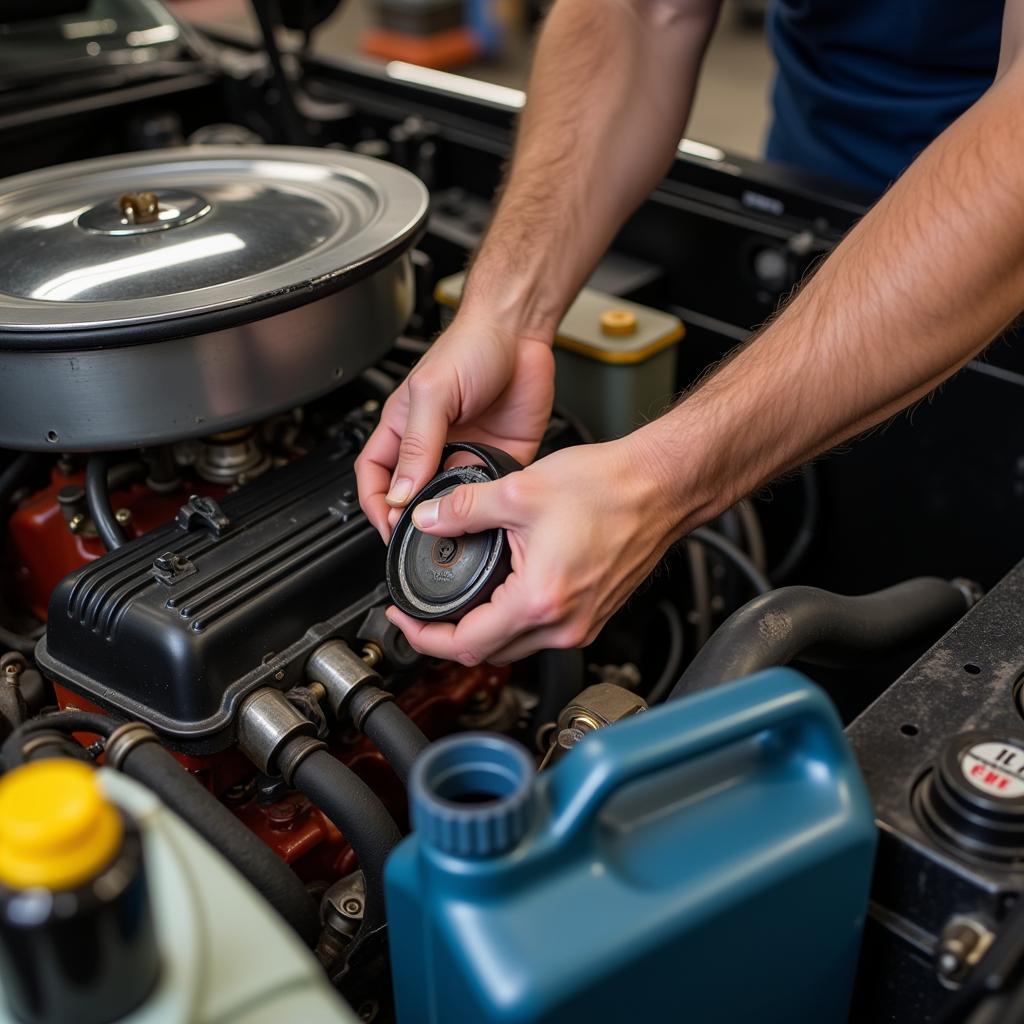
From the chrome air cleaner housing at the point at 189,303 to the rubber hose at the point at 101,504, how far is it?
Result: 0.18ft

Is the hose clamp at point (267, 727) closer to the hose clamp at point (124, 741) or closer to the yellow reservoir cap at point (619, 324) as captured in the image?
the hose clamp at point (124, 741)

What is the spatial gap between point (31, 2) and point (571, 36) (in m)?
0.69

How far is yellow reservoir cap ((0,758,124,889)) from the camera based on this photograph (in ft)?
1.31

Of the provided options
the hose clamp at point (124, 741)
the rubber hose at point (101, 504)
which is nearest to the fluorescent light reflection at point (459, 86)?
the rubber hose at point (101, 504)

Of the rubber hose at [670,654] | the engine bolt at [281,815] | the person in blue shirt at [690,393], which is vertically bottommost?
the rubber hose at [670,654]

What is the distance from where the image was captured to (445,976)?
1.69 ft

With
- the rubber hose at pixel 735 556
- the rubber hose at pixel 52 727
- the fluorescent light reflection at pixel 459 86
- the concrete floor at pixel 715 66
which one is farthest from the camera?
the concrete floor at pixel 715 66

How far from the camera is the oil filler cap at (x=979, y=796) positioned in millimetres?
581

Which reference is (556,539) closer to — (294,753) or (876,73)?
(294,753)

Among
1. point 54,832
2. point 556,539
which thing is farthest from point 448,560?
point 54,832

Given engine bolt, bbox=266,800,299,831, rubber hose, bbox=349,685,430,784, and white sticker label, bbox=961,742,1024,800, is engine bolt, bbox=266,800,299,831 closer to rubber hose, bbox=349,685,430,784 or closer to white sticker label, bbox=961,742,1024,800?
rubber hose, bbox=349,685,430,784

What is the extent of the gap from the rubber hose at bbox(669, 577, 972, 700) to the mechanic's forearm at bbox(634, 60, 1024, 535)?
99 mm

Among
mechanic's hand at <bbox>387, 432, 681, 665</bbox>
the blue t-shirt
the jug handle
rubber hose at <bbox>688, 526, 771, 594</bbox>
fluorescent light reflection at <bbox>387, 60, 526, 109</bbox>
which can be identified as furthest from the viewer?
fluorescent light reflection at <bbox>387, 60, 526, 109</bbox>

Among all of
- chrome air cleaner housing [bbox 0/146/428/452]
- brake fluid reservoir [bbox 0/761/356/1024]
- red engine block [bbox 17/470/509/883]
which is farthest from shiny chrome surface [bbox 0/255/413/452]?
brake fluid reservoir [bbox 0/761/356/1024]
